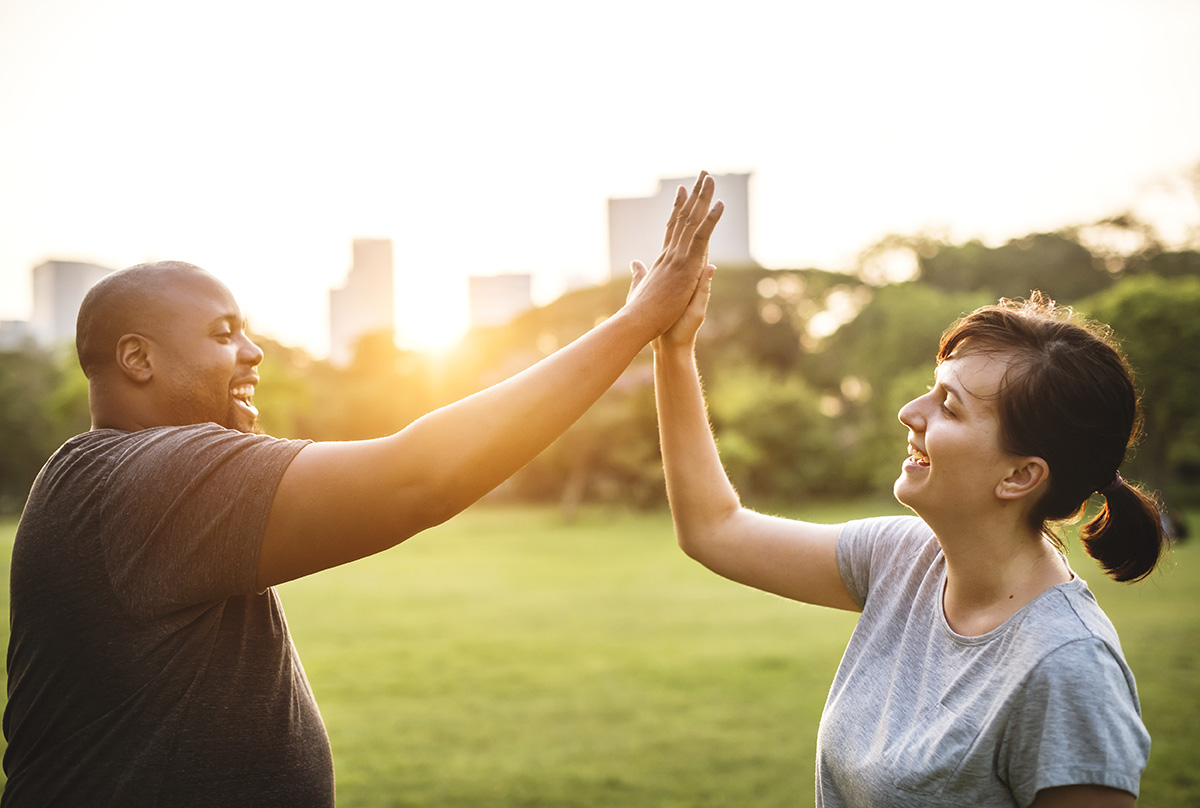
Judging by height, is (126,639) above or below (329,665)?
above

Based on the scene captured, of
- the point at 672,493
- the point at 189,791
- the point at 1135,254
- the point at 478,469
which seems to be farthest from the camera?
the point at 1135,254

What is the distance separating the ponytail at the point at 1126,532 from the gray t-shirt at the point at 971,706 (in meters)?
0.24

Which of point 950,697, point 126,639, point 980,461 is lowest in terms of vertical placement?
point 950,697

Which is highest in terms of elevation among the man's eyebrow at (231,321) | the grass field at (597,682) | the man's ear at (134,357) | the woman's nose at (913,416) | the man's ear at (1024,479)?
the man's eyebrow at (231,321)

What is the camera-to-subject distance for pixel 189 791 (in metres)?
1.64

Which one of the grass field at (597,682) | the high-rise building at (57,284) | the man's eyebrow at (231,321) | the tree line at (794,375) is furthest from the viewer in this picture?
the tree line at (794,375)

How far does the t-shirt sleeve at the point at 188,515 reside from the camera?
1506 mm

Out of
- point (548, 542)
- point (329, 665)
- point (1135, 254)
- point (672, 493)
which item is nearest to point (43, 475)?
point (672, 493)

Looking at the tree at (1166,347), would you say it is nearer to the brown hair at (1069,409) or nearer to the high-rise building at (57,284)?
the brown hair at (1069,409)

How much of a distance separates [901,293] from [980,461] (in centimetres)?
3196

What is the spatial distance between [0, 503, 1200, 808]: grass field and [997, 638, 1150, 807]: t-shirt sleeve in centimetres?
156

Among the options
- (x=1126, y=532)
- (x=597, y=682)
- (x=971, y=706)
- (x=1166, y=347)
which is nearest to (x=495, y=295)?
(x=1166, y=347)

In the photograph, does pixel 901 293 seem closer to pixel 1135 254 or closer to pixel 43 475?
pixel 1135 254

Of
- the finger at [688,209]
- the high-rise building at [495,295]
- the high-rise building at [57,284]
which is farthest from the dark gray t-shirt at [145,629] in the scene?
the high-rise building at [495,295]
